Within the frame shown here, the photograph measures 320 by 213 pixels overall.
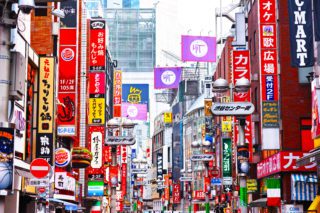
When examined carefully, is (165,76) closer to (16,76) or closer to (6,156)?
(6,156)

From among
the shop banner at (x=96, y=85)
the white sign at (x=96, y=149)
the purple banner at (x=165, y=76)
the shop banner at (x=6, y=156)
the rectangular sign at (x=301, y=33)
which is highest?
the purple banner at (x=165, y=76)

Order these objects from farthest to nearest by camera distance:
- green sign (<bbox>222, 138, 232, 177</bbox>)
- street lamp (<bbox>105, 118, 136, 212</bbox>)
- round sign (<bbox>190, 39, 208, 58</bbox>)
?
round sign (<bbox>190, 39, 208, 58</bbox>) → green sign (<bbox>222, 138, 232, 177</bbox>) → street lamp (<bbox>105, 118, 136, 212</bbox>)

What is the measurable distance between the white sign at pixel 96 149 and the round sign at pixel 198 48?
21.9 meters

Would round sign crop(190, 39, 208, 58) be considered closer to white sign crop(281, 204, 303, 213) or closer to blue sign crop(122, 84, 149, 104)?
white sign crop(281, 204, 303, 213)

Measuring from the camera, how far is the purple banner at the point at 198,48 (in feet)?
229

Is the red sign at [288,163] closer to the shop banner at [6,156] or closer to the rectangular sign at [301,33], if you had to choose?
the rectangular sign at [301,33]

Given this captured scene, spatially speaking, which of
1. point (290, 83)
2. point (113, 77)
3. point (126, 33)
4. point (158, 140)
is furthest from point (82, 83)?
point (158, 140)

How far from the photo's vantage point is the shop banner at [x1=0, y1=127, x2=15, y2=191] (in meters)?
13.3

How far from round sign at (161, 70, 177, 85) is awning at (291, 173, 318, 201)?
68.2m

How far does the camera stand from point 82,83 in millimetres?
54938

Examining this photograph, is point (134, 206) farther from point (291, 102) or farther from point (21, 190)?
point (21, 190)

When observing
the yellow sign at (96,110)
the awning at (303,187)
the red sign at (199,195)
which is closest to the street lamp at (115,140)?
the awning at (303,187)

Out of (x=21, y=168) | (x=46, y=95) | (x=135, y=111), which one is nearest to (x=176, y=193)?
(x=135, y=111)

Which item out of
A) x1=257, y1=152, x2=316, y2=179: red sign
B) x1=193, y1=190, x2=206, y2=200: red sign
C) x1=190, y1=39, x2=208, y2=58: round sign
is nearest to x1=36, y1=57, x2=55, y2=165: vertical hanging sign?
x1=257, y1=152, x2=316, y2=179: red sign
